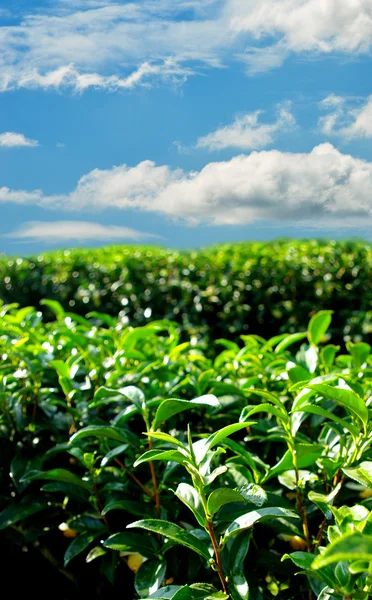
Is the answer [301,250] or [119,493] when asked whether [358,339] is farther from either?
[119,493]

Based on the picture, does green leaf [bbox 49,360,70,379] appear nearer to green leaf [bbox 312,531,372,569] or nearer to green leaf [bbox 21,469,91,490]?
green leaf [bbox 21,469,91,490]

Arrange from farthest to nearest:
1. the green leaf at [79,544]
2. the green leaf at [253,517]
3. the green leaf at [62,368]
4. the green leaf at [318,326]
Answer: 1. the green leaf at [318,326]
2. the green leaf at [62,368]
3. the green leaf at [79,544]
4. the green leaf at [253,517]

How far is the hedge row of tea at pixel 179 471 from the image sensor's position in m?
1.31

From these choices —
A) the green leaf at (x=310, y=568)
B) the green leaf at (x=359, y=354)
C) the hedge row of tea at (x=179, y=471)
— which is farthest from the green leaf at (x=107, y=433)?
the green leaf at (x=359, y=354)

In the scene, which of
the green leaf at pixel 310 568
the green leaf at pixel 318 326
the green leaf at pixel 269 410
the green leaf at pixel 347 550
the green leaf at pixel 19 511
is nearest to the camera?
the green leaf at pixel 347 550

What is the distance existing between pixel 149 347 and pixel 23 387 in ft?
2.35

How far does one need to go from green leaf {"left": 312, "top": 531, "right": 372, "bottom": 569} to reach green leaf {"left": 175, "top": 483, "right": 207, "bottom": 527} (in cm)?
47

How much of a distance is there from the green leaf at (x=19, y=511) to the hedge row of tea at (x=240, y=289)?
471 cm

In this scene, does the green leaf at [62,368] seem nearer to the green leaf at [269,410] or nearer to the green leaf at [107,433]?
the green leaf at [107,433]

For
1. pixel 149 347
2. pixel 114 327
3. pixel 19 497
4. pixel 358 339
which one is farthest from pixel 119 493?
pixel 358 339

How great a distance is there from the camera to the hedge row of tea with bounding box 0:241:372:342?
6.97 metres

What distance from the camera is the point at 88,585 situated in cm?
204

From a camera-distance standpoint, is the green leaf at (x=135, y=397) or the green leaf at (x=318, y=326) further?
the green leaf at (x=318, y=326)

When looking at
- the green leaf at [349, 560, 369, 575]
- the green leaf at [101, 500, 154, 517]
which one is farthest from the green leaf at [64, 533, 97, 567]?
the green leaf at [349, 560, 369, 575]
